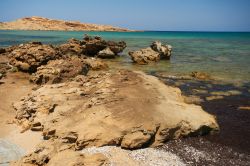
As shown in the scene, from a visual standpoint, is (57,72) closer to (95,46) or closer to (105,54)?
(105,54)

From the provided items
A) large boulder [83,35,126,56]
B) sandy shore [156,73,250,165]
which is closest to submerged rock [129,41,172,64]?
Result: large boulder [83,35,126,56]

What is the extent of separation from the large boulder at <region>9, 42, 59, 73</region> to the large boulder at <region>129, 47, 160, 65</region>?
9715 millimetres

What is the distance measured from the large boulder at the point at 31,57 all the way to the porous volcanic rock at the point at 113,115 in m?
7.54

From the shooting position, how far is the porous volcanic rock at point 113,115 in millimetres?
9281

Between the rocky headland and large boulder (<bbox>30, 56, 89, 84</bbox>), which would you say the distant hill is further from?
the rocky headland

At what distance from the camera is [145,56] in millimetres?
30078

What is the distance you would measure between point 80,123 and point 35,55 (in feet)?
40.5

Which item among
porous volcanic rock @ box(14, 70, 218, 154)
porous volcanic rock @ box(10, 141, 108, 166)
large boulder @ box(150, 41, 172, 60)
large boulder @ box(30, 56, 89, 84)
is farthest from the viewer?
large boulder @ box(150, 41, 172, 60)

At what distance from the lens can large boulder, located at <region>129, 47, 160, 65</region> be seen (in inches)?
1164

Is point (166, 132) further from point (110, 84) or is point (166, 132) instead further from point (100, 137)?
point (110, 84)

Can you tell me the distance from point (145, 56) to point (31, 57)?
40.6 ft

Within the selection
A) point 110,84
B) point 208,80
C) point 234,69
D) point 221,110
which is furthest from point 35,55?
point 234,69

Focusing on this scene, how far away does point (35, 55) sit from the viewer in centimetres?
2075

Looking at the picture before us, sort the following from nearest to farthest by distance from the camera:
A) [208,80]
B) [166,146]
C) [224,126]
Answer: [166,146]
[224,126]
[208,80]
